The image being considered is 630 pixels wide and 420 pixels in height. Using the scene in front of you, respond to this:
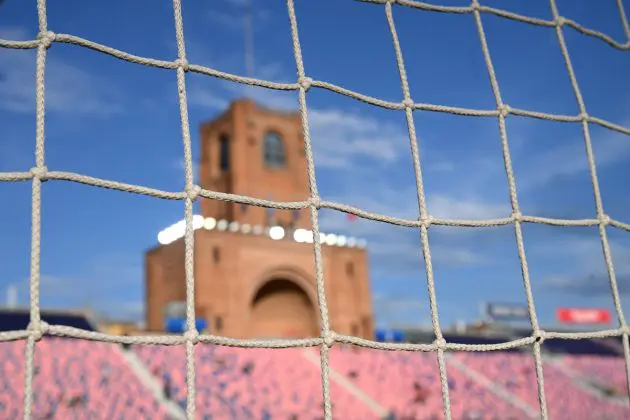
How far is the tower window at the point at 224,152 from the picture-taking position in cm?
1711

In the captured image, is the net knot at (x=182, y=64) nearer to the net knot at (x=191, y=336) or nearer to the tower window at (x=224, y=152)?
the net knot at (x=191, y=336)

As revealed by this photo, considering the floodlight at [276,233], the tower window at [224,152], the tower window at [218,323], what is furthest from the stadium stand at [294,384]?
the tower window at [224,152]

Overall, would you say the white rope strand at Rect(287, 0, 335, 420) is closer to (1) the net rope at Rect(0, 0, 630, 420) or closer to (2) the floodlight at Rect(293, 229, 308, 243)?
(1) the net rope at Rect(0, 0, 630, 420)

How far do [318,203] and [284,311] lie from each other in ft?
44.5

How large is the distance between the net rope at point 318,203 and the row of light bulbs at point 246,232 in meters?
11.8

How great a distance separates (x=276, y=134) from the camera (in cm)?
1716

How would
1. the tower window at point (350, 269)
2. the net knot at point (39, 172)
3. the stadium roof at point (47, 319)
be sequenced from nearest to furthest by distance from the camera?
the net knot at point (39, 172)
the stadium roof at point (47, 319)
the tower window at point (350, 269)

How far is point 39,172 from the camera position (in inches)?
64.0

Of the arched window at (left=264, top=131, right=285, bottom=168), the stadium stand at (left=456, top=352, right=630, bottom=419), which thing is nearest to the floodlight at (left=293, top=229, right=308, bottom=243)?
the arched window at (left=264, top=131, right=285, bottom=168)

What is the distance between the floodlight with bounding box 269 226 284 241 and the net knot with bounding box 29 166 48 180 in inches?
540

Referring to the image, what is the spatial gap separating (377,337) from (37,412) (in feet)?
32.7

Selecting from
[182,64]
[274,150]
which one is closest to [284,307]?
[274,150]

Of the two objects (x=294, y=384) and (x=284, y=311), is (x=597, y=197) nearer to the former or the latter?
(x=294, y=384)

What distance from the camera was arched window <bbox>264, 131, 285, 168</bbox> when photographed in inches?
669
